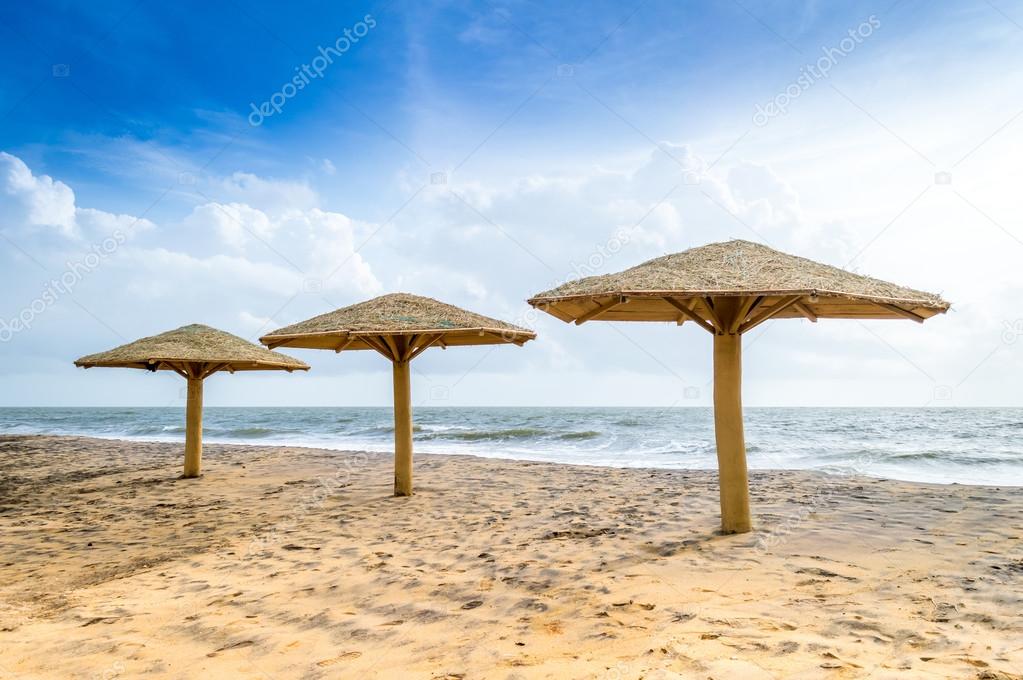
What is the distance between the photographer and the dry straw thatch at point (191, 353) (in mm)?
10000

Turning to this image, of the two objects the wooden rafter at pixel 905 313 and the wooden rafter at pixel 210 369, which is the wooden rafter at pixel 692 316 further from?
the wooden rafter at pixel 210 369

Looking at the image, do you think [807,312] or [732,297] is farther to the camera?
[807,312]

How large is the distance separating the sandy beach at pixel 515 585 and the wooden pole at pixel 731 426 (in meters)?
0.34

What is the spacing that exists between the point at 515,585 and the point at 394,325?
396 centimetres

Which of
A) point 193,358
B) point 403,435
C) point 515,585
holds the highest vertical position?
point 193,358

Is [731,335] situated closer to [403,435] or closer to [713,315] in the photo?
[713,315]

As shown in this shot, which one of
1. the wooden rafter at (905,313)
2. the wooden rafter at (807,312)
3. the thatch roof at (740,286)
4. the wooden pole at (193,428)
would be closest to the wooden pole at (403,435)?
the thatch roof at (740,286)

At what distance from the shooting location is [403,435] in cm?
884

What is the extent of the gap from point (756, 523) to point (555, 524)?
227cm

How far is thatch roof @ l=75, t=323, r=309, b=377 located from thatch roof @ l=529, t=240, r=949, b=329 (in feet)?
21.7

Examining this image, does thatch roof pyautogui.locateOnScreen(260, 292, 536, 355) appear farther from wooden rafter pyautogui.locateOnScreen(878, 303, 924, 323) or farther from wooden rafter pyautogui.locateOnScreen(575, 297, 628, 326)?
wooden rafter pyautogui.locateOnScreen(878, 303, 924, 323)

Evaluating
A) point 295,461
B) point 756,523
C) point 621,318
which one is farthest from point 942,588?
point 295,461

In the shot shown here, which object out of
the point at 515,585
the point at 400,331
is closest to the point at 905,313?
the point at 515,585

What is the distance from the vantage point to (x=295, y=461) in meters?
14.2
